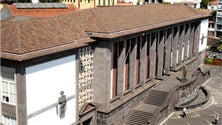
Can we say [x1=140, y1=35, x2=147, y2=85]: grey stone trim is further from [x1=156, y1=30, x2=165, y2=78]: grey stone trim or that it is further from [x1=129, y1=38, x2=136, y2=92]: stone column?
[x1=156, y1=30, x2=165, y2=78]: grey stone trim

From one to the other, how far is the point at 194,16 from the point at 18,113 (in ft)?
140

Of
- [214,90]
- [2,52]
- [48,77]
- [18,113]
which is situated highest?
[2,52]

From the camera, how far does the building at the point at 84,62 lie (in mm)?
27453

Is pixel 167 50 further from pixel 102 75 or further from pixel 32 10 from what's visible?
pixel 32 10

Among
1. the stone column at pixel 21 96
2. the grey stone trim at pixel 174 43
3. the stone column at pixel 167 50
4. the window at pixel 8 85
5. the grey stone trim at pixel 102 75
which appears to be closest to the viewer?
the stone column at pixel 21 96

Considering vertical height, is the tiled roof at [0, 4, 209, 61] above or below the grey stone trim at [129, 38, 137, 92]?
above

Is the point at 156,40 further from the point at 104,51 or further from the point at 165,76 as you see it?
the point at 104,51

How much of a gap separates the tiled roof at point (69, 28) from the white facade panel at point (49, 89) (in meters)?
1.49

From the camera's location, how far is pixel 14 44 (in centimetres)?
2759

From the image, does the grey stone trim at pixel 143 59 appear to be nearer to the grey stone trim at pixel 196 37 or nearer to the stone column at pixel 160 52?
the stone column at pixel 160 52

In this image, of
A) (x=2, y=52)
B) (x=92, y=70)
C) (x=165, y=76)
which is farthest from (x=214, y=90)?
(x=2, y=52)

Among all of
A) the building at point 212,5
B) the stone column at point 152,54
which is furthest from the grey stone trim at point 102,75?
the building at point 212,5

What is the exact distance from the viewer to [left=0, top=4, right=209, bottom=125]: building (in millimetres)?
27453

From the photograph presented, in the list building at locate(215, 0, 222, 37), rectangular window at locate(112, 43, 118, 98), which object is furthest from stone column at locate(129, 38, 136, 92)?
building at locate(215, 0, 222, 37)
